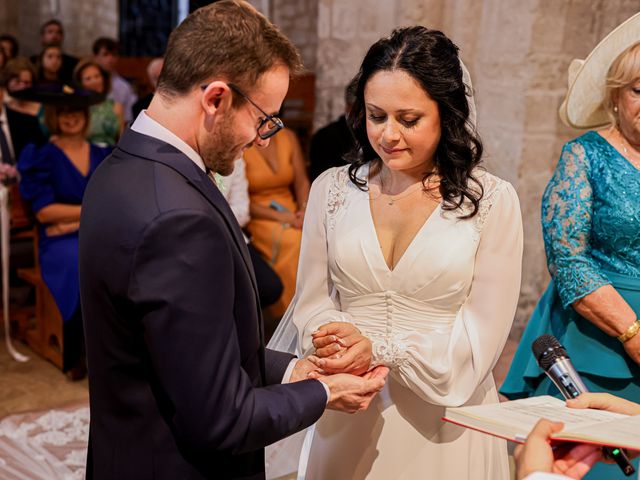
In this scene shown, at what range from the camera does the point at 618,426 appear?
59.9 inches

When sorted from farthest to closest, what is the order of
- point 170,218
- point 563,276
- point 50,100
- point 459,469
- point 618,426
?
point 50,100 → point 563,276 → point 459,469 → point 618,426 → point 170,218

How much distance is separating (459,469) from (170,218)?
1.31 metres

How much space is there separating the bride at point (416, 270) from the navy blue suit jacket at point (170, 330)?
663mm

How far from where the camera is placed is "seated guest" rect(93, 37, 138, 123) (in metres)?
8.97

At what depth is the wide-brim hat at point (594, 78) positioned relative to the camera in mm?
2688

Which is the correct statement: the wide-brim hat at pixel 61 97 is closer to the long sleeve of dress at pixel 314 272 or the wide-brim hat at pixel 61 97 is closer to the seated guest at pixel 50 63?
the long sleeve of dress at pixel 314 272

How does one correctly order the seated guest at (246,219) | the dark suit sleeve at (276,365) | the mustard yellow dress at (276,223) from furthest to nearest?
the mustard yellow dress at (276,223)
the seated guest at (246,219)
the dark suit sleeve at (276,365)

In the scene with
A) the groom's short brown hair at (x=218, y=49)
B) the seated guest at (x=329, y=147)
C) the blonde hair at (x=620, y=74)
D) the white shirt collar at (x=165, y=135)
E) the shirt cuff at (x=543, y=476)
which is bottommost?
the seated guest at (x=329, y=147)

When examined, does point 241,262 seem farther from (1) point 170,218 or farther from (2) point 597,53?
(2) point 597,53

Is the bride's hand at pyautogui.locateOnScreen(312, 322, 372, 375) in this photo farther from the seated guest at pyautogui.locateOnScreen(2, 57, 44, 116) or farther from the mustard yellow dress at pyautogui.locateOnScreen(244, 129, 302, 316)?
the seated guest at pyautogui.locateOnScreen(2, 57, 44, 116)

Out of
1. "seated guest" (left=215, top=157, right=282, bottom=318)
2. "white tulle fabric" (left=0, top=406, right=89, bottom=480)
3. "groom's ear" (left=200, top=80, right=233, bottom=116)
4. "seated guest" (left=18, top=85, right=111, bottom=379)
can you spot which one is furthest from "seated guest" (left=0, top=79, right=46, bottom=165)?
"groom's ear" (left=200, top=80, right=233, bottom=116)

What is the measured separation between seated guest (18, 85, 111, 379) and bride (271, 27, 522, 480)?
2.85m

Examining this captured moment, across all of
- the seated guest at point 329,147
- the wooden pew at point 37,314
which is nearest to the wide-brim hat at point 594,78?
the seated guest at point 329,147

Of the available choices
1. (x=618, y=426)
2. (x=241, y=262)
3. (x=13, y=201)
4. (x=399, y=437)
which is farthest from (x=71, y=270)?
(x=618, y=426)
